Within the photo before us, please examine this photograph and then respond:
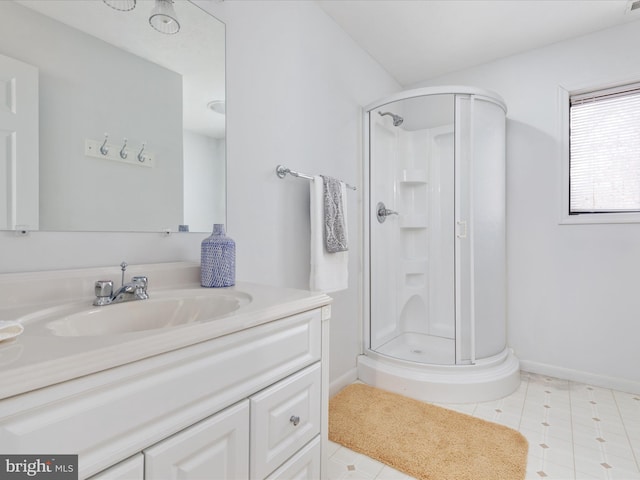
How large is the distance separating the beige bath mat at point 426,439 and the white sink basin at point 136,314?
3.33 feet

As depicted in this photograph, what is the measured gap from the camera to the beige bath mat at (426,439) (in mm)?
1385

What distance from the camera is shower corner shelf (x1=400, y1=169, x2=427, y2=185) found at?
2398 millimetres

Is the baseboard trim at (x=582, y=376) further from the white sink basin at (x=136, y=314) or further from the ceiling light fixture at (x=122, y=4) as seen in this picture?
the ceiling light fixture at (x=122, y=4)

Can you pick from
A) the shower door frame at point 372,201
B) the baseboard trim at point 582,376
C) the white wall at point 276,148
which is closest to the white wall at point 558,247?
the baseboard trim at point 582,376

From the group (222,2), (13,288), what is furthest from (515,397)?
(222,2)

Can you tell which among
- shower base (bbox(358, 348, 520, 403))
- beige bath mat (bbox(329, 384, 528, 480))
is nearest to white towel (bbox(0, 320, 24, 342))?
beige bath mat (bbox(329, 384, 528, 480))

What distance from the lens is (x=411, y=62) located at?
257 cm

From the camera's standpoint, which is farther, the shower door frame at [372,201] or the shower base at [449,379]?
the shower door frame at [372,201]

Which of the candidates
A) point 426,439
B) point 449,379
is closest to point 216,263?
point 426,439

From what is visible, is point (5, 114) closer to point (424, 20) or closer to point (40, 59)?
point (40, 59)

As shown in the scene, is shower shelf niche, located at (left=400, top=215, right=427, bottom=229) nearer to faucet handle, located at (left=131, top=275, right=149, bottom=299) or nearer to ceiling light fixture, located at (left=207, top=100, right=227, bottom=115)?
ceiling light fixture, located at (left=207, top=100, right=227, bottom=115)

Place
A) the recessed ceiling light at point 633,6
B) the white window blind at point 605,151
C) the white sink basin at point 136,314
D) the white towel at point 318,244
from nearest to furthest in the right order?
1. the white sink basin at point 136,314
2. the white towel at point 318,244
3. the recessed ceiling light at point 633,6
4. the white window blind at point 605,151

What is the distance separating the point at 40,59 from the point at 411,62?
7.73 ft

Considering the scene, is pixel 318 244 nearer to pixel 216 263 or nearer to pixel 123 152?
pixel 216 263
